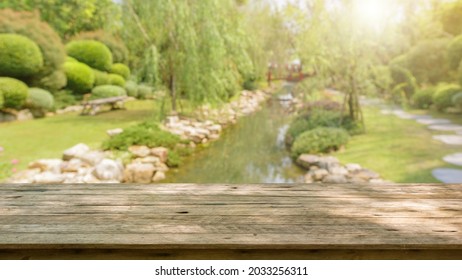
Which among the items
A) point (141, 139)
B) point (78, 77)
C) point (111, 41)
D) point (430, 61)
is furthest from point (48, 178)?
point (430, 61)

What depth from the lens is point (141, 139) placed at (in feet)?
14.8

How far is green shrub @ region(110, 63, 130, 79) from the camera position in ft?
27.3

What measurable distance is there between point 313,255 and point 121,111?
6326 mm

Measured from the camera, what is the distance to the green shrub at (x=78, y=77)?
6949 millimetres

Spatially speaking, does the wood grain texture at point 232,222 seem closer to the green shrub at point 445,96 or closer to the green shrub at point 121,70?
the green shrub at point 445,96

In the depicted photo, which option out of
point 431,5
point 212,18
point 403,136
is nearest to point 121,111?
point 212,18

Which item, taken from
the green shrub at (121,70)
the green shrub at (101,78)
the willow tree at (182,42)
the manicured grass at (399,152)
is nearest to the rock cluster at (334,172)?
the manicured grass at (399,152)

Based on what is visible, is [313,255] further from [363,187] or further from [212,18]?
[212,18]

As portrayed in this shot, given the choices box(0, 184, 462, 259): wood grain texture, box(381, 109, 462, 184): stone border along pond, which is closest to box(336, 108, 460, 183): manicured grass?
box(381, 109, 462, 184): stone border along pond

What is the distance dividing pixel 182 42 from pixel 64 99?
274cm

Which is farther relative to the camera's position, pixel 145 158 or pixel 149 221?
pixel 145 158

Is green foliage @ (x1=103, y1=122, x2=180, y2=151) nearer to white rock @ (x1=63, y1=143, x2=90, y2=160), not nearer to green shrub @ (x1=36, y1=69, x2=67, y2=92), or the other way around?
white rock @ (x1=63, y1=143, x2=90, y2=160)

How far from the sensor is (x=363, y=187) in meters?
1.46

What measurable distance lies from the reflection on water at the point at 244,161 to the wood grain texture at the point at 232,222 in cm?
248
